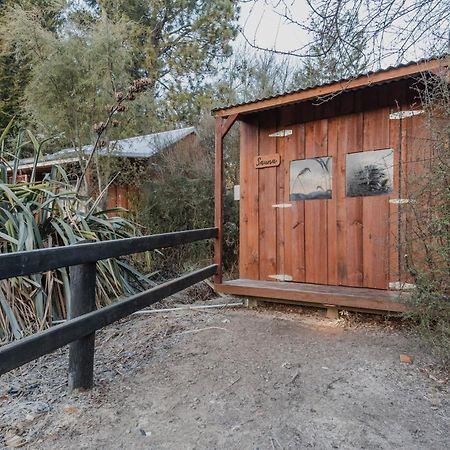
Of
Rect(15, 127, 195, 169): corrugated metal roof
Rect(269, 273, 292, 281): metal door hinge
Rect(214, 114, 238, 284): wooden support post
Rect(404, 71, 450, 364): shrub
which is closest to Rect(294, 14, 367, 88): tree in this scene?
Rect(404, 71, 450, 364): shrub

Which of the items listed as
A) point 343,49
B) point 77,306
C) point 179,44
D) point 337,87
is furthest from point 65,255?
point 179,44

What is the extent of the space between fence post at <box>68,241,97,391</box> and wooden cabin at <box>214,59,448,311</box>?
2.19 m

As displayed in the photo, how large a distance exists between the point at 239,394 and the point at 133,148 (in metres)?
6.98

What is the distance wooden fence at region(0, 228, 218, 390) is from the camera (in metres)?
1.84

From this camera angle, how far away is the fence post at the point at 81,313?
7.79 ft

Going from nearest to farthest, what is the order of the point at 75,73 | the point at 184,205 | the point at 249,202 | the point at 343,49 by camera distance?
the point at 343,49 → the point at 249,202 → the point at 75,73 → the point at 184,205

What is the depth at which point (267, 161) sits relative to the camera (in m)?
4.64

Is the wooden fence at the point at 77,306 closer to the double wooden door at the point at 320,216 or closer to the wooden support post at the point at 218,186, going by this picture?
the wooden support post at the point at 218,186

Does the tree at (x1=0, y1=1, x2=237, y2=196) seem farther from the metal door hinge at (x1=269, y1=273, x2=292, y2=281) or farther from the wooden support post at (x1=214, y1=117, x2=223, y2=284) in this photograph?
the metal door hinge at (x1=269, y1=273, x2=292, y2=281)

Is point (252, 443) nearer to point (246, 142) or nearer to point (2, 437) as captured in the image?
point (2, 437)

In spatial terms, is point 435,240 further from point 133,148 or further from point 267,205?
point 133,148

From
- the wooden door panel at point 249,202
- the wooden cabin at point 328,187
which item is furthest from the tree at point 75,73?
the wooden cabin at point 328,187

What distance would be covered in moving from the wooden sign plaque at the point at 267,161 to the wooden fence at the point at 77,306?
6.63ft

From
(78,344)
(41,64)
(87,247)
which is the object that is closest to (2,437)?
(78,344)
